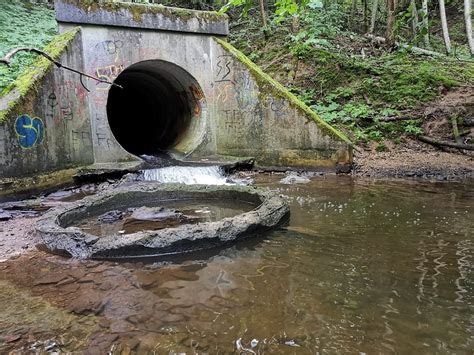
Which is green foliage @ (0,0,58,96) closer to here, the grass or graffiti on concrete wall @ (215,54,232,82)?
graffiti on concrete wall @ (215,54,232,82)

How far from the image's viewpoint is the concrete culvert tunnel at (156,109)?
41.3 feet

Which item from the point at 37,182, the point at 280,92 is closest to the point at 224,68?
the point at 280,92

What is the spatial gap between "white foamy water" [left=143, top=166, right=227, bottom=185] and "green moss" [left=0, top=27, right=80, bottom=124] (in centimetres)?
308

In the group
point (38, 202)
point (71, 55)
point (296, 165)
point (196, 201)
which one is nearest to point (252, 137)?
point (296, 165)

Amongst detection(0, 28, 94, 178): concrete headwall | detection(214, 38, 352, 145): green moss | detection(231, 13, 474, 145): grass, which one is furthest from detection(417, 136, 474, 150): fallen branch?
detection(0, 28, 94, 178): concrete headwall

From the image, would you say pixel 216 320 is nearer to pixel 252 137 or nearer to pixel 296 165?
pixel 296 165

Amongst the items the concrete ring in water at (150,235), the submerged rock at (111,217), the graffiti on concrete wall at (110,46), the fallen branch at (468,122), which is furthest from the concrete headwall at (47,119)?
the fallen branch at (468,122)

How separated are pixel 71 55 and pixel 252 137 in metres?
5.12

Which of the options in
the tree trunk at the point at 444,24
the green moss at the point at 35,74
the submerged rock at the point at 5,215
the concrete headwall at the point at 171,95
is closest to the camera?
the submerged rock at the point at 5,215

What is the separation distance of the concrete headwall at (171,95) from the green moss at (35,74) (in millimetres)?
49

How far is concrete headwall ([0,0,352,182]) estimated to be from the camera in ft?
28.8

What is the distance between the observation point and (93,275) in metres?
4.38

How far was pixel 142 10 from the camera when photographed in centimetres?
1091

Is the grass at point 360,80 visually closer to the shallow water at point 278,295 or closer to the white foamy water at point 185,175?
the white foamy water at point 185,175
